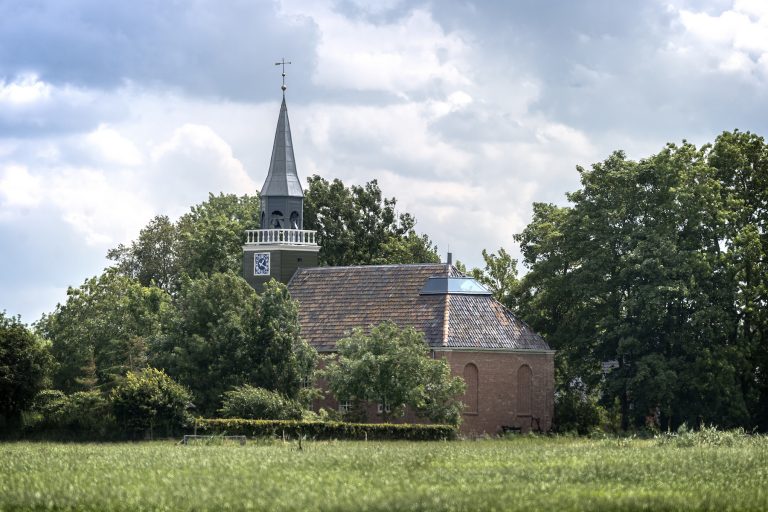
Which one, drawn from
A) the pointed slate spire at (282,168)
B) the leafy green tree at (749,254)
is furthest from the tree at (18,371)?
the leafy green tree at (749,254)

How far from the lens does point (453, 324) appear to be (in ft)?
269

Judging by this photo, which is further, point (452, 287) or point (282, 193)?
point (282, 193)

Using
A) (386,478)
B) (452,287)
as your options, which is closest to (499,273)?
(452,287)

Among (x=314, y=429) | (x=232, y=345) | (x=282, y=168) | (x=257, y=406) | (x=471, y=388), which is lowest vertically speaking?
(x=314, y=429)

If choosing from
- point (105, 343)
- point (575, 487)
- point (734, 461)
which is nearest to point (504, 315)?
point (105, 343)

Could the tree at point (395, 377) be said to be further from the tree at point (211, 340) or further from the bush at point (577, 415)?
the bush at point (577, 415)

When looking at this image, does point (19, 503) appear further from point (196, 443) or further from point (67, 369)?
point (67, 369)

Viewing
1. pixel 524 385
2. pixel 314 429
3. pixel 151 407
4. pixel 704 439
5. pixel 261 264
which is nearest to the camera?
pixel 704 439

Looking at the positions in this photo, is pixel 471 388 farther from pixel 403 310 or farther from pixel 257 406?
pixel 257 406

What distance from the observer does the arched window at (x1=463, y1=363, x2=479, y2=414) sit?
81062 mm

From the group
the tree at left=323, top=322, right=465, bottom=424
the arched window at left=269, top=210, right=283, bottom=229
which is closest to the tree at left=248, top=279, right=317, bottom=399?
the tree at left=323, top=322, right=465, bottom=424

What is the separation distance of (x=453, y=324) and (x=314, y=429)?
16183 mm

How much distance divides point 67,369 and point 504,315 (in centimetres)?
2570

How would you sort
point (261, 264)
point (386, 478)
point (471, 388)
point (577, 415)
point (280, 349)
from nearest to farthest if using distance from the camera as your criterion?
1. point (386, 478)
2. point (280, 349)
3. point (471, 388)
4. point (577, 415)
5. point (261, 264)
